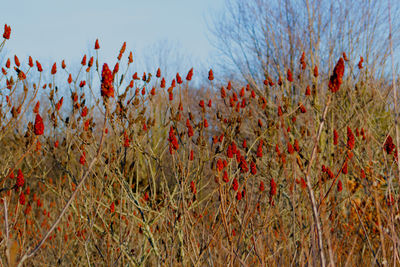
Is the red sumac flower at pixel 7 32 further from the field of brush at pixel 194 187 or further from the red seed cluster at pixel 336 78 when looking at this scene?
the red seed cluster at pixel 336 78

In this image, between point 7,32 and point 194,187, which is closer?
point 194,187

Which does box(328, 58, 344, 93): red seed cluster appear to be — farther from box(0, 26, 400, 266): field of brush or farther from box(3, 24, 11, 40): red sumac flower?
box(3, 24, 11, 40): red sumac flower

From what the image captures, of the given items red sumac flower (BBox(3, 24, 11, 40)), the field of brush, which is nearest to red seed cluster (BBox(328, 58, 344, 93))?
the field of brush

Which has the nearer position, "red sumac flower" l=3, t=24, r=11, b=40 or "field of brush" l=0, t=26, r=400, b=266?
"field of brush" l=0, t=26, r=400, b=266

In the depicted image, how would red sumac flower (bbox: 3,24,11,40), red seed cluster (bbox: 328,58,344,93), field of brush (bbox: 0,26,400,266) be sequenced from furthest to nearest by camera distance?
red sumac flower (bbox: 3,24,11,40)
field of brush (bbox: 0,26,400,266)
red seed cluster (bbox: 328,58,344,93)

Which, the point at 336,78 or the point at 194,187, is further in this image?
the point at 194,187

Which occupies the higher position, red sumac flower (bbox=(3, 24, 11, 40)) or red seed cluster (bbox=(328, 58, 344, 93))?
red sumac flower (bbox=(3, 24, 11, 40))

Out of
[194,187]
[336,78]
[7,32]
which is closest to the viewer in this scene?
[336,78]

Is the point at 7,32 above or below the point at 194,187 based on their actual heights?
above

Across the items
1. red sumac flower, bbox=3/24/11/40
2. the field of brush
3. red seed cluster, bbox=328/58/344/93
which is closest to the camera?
red seed cluster, bbox=328/58/344/93

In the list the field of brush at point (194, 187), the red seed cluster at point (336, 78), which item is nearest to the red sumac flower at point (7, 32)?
the field of brush at point (194, 187)

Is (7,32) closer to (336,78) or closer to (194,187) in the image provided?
(194,187)

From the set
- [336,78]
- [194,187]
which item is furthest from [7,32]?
[336,78]

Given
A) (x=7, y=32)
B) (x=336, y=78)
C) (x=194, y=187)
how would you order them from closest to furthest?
(x=336, y=78), (x=194, y=187), (x=7, y=32)
